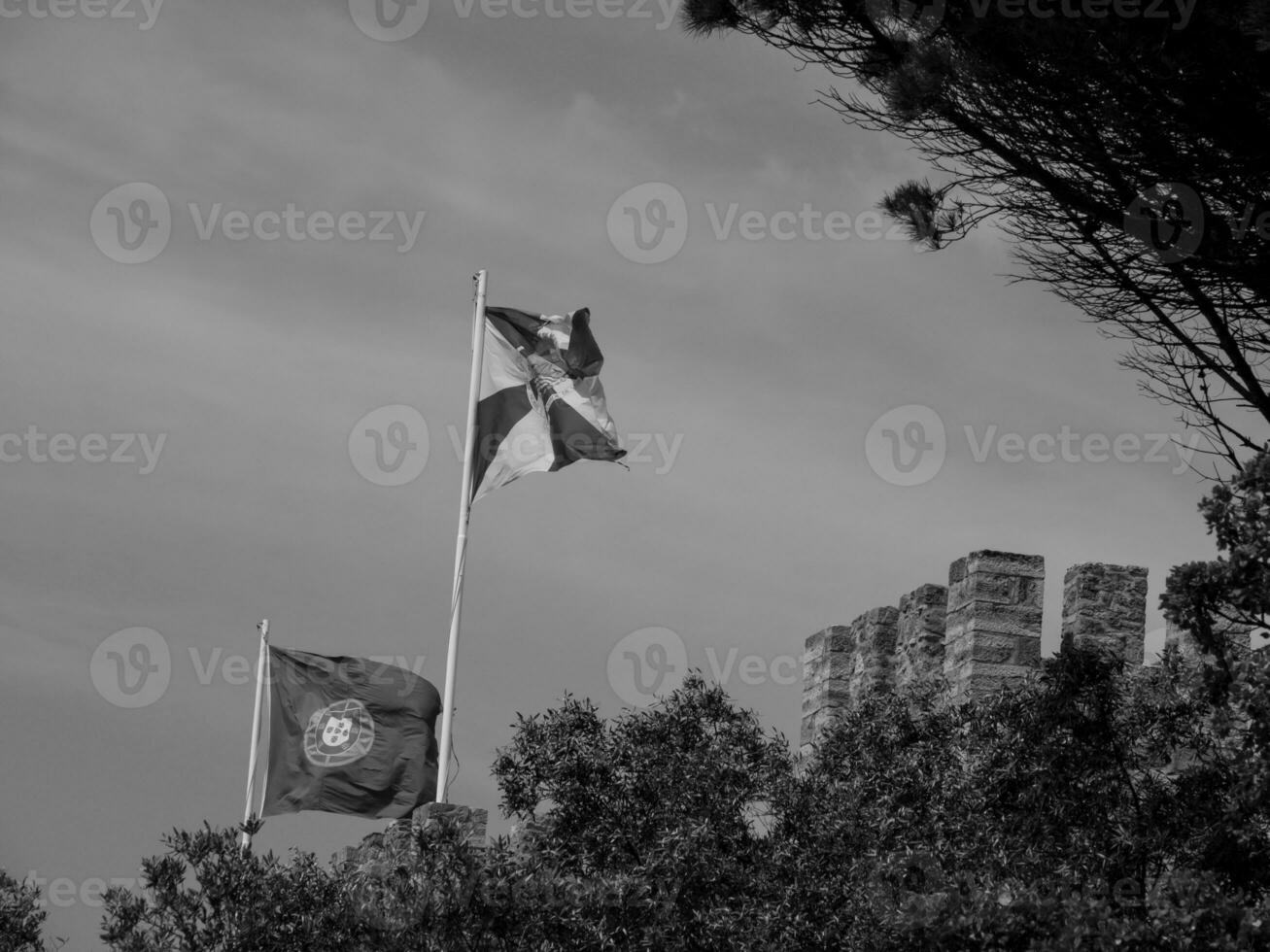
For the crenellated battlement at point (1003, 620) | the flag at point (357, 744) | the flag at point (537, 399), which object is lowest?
the flag at point (357, 744)

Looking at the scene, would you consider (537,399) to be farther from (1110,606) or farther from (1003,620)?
(1110,606)

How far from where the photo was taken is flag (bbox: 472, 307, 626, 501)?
15719 mm

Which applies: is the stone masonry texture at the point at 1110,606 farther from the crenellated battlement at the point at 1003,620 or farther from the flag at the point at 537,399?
the flag at the point at 537,399

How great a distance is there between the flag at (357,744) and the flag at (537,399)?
197 cm

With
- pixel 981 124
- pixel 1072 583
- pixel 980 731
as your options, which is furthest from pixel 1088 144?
pixel 980 731

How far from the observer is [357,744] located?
1570 centimetres

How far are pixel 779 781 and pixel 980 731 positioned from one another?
1.14m

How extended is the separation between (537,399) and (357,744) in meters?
3.44

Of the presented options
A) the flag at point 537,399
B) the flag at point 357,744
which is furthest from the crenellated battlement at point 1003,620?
the flag at point 357,744

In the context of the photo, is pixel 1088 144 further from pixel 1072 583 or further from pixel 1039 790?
pixel 1039 790

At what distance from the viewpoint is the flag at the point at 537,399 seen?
15.7 metres

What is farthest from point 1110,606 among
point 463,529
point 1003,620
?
point 463,529

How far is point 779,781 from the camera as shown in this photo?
9805mm

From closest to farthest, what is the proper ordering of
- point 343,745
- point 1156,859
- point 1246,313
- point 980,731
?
point 1156,859
point 980,731
point 1246,313
point 343,745
